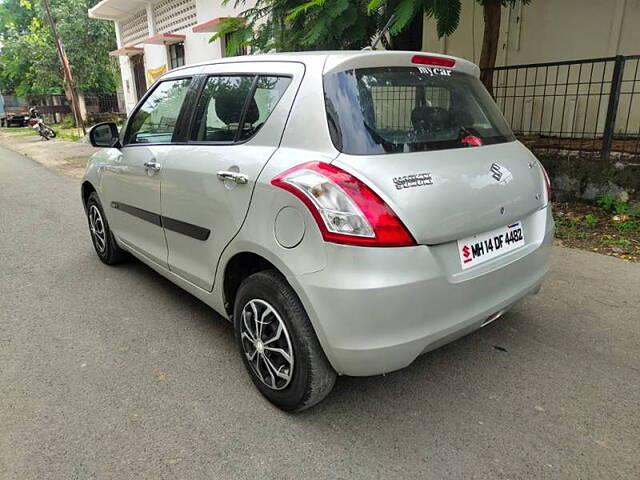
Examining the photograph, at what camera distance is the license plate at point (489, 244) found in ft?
7.21

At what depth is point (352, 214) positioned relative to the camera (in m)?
1.98

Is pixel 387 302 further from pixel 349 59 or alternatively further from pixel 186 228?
pixel 186 228

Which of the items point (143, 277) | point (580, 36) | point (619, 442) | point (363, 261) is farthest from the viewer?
point (580, 36)

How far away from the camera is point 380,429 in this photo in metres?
2.31

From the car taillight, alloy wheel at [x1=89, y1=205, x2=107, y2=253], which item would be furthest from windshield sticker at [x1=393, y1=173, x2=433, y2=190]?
alloy wheel at [x1=89, y1=205, x2=107, y2=253]

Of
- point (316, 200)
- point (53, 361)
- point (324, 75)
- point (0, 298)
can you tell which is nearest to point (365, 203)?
point (316, 200)

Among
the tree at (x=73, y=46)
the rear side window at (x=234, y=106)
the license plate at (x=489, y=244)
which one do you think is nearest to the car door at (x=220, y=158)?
the rear side window at (x=234, y=106)

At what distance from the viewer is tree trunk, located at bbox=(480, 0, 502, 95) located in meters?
5.87

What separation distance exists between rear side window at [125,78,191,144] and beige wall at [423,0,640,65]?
15.0ft

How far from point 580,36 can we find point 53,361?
791cm

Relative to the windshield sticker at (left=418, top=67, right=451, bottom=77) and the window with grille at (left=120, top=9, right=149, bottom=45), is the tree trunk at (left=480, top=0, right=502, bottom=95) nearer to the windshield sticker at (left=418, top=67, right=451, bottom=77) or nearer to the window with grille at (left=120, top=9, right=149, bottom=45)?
the windshield sticker at (left=418, top=67, right=451, bottom=77)

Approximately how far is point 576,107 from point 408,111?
18.5ft

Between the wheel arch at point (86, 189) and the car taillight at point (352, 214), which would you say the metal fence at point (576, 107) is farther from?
the wheel arch at point (86, 189)

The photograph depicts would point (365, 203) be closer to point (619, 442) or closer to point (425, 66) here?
point (425, 66)
